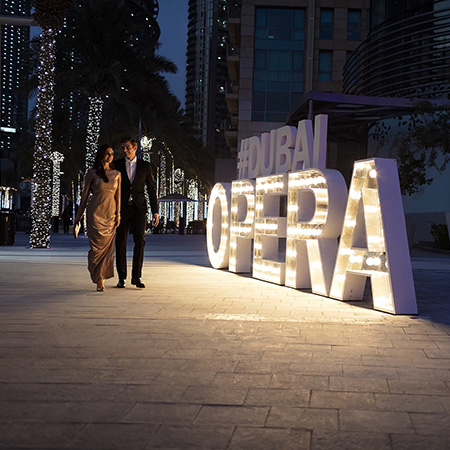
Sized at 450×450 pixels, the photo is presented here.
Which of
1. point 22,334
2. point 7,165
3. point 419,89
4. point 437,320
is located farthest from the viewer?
point 7,165

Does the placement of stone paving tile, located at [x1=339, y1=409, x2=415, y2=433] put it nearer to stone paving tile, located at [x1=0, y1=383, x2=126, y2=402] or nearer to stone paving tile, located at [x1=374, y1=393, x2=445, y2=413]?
stone paving tile, located at [x1=374, y1=393, x2=445, y2=413]

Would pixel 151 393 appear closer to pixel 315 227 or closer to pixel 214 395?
pixel 214 395

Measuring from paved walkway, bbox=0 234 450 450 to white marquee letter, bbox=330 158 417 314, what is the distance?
0.29 metres

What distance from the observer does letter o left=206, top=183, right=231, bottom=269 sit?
15.1 m

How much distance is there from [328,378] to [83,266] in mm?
10946

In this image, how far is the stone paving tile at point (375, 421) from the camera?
3.89 m

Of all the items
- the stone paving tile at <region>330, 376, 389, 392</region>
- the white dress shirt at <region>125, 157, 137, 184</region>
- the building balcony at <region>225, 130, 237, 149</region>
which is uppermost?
the building balcony at <region>225, 130, 237, 149</region>

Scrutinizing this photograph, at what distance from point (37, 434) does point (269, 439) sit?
3.76 ft

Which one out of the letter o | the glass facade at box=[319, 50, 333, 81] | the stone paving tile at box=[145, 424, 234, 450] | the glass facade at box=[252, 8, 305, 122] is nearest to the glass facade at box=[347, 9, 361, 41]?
the glass facade at box=[319, 50, 333, 81]

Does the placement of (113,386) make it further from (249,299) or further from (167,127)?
(167,127)

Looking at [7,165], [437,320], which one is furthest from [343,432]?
[7,165]

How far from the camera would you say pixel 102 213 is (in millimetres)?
10531

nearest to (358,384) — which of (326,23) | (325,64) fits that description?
(325,64)

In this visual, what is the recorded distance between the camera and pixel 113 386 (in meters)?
4.76
